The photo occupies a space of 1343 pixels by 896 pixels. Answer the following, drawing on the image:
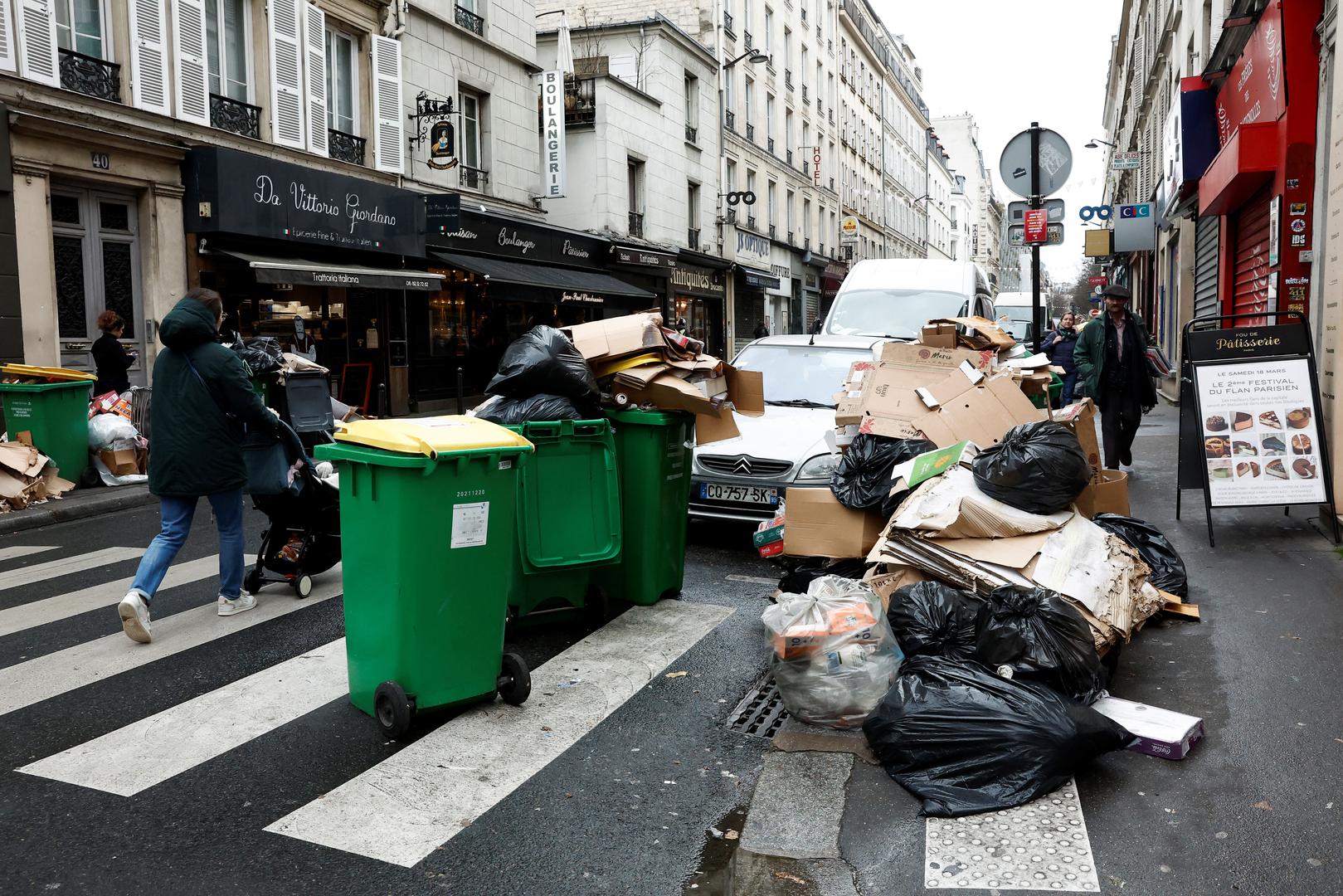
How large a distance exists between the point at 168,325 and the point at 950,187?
90.1 metres

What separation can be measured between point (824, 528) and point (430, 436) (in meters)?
2.51

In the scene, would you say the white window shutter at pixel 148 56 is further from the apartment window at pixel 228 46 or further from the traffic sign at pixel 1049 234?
the traffic sign at pixel 1049 234

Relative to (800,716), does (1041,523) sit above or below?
above

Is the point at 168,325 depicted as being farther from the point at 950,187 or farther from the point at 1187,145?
the point at 950,187

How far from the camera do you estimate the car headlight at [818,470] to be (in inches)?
277

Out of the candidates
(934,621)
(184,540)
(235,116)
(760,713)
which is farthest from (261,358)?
(235,116)

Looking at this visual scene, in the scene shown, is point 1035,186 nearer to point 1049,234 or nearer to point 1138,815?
point 1049,234

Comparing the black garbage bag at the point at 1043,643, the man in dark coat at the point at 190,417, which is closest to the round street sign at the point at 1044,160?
the black garbage bag at the point at 1043,643

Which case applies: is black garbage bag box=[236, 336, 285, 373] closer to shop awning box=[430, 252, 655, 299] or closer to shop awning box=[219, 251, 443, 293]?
shop awning box=[219, 251, 443, 293]

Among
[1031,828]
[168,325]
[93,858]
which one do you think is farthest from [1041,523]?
[168,325]

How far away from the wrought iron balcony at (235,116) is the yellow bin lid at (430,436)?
488 inches

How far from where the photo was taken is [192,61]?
13797mm

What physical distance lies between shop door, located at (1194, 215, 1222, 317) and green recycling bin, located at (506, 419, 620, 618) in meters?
11.8

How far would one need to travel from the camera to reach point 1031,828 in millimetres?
3043
